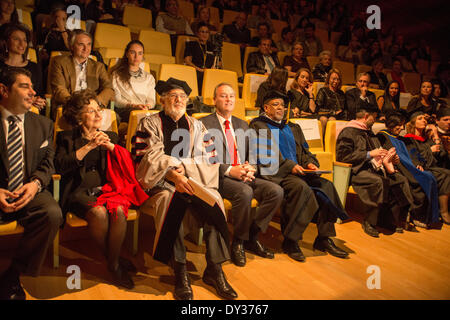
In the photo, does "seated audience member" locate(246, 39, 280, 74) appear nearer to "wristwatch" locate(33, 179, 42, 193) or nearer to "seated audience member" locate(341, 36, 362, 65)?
"seated audience member" locate(341, 36, 362, 65)

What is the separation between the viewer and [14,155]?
180 cm

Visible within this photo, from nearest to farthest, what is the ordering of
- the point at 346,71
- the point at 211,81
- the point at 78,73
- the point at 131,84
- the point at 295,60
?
the point at 78,73 < the point at 131,84 < the point at 211,81 < the point at 295,60 < the point at 346,71

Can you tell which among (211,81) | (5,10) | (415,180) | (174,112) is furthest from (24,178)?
(415,180)

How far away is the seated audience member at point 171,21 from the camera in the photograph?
4.84m

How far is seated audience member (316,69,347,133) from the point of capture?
4.19m

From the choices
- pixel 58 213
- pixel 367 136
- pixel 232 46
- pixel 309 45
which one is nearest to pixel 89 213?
pixel 58 213

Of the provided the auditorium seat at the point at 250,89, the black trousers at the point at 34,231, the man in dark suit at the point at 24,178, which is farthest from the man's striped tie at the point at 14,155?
the auditorium seat at the point at 250,89

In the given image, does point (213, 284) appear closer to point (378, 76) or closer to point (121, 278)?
point (121, 278)

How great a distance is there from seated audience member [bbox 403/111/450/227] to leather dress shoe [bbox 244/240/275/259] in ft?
5.96

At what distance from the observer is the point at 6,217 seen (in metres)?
1.72

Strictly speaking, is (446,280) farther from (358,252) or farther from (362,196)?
(362,196)

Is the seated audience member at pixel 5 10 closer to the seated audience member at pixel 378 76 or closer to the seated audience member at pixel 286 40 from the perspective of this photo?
the seated audience member at pixel 286 40

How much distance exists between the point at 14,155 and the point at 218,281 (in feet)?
4.38
